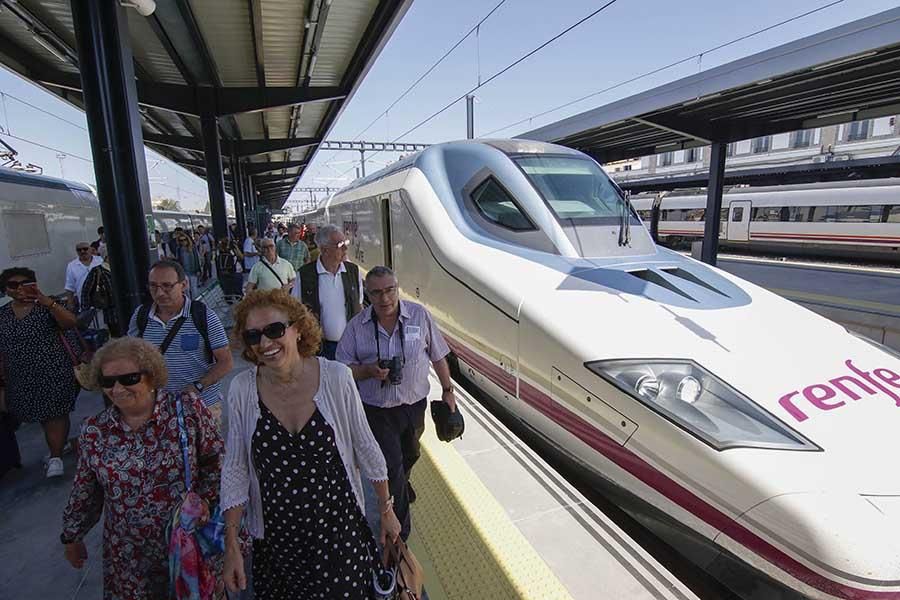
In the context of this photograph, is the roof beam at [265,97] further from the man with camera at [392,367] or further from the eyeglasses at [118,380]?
the eyeglasses at [118,380]

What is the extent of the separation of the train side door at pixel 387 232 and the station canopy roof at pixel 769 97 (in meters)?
5.63

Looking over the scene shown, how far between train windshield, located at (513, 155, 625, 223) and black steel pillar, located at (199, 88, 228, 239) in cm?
875

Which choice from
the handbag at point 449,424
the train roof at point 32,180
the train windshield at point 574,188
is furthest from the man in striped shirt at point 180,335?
the train roof at point 32,180

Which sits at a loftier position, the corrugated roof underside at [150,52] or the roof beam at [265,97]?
the corrugated roof underside at [150,52]

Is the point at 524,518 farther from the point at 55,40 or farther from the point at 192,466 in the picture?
the point at 55,40

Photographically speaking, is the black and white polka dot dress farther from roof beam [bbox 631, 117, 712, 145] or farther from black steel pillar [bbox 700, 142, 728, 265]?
black steel pillar [bbox 700, 142, 728, 265]

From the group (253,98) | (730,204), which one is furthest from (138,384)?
(730,204)

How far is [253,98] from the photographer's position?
1052 cm

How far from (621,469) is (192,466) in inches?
76.9

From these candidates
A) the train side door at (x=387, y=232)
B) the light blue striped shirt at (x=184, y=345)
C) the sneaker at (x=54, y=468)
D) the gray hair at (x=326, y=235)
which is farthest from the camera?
the train side door at (x=387, y=232)

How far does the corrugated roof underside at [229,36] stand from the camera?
260 inches

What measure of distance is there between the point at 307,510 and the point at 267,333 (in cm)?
59

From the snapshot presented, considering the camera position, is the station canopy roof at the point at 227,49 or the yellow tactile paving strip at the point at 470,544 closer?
the yellow tactile paving strip at the point at 470,544

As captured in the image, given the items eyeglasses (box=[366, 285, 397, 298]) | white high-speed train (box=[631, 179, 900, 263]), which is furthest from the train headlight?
white high-speed train (box=[631, 179, 900, 263])
